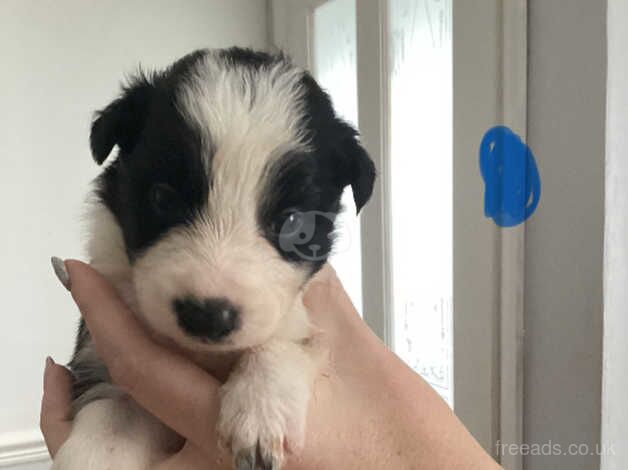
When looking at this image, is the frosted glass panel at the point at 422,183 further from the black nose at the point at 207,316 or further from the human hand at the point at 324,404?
the black nose at the point at 207,316

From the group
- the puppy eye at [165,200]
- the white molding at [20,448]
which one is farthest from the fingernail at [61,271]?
the white molding at [20,448]

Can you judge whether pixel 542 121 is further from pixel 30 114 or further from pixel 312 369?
pixel 30 114

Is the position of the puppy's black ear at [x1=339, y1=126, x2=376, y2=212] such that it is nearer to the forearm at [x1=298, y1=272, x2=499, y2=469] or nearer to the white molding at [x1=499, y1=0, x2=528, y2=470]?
the forearm at [x1=298, y1=272, x2=499, y2=469]

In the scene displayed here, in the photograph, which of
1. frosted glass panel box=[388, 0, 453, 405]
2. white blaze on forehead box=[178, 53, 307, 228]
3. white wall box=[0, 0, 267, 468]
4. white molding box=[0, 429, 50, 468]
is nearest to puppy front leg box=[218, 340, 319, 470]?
white blaze on forehead box=[178, 53, 307, 228]

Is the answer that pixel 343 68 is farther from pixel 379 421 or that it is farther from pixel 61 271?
pixel 379 421

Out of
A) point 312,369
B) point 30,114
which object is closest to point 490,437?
point 312,369
